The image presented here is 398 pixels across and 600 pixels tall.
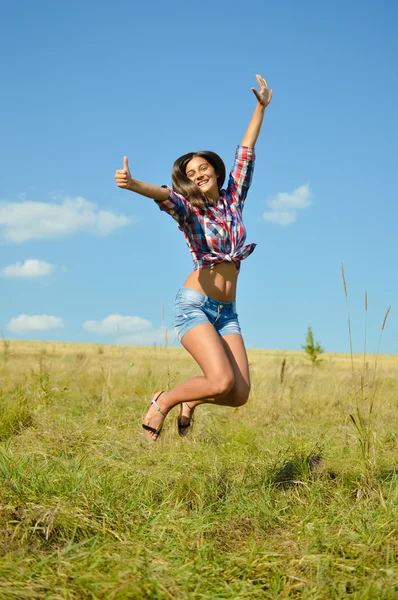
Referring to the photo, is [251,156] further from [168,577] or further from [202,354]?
[168,577]

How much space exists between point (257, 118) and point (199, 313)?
1.84m

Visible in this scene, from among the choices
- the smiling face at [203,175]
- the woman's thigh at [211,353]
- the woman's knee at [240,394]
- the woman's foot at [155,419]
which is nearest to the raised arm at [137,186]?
the smiling face at [203,175]

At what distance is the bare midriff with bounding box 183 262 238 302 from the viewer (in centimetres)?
431

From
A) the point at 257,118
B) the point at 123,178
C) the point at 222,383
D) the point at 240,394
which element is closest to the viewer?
the point at 123,178

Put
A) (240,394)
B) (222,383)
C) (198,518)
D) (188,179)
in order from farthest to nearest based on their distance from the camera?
(188,179) < (240,394) < (222,383) < (198,518)

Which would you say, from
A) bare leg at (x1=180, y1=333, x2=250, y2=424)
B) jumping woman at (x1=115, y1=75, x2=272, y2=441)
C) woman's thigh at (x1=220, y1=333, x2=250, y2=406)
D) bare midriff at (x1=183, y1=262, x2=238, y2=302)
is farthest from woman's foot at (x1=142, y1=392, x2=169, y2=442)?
bare midriff at (x1=183, y1=262, x2=238, y2=302)

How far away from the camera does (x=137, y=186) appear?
3799mm

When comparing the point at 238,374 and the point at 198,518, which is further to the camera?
the point at 238,374

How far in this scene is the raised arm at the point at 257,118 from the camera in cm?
487

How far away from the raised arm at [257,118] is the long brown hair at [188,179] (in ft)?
1.03

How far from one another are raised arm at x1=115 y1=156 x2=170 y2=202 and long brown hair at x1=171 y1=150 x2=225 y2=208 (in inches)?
16.7

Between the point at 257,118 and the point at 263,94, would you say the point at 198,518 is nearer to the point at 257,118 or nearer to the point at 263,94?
the point at 257,118

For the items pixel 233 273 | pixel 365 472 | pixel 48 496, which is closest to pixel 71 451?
pixel 48 496

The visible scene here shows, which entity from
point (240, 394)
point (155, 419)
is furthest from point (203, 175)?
point (155, 419)
